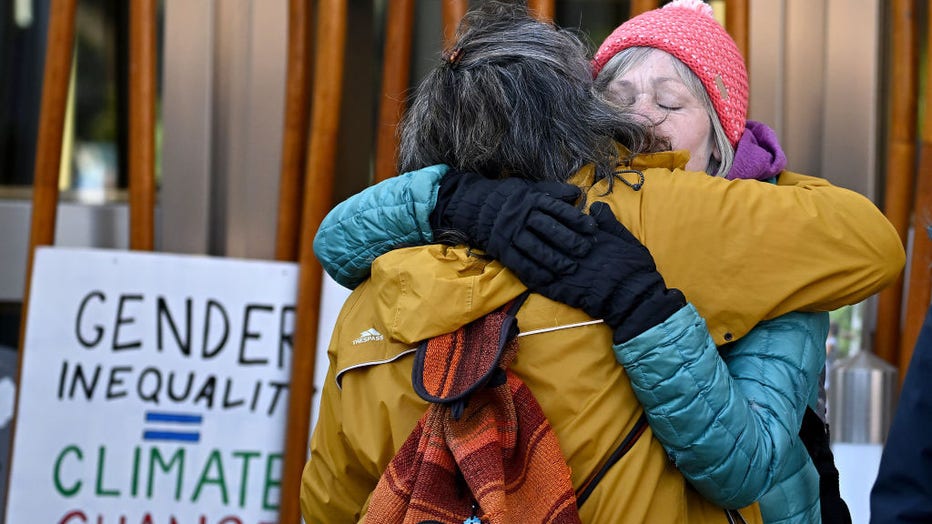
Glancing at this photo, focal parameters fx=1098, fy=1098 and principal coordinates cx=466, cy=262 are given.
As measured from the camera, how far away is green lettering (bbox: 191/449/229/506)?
3.16m

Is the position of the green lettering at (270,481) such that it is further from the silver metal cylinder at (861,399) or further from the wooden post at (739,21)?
the wooden post at (739,21)

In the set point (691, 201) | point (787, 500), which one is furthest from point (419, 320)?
point (787, 500)

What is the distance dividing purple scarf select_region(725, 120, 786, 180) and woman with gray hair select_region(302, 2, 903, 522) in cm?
26

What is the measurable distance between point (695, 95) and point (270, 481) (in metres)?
1.90

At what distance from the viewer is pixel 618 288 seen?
1.37 meters

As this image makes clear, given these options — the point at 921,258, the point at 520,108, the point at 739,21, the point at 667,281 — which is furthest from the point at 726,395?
the point at 739,21

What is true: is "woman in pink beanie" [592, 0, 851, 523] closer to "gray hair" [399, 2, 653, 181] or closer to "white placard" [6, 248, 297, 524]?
"gray hair" [399, 2, 653, 181]

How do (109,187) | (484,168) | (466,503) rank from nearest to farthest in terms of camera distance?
1. (466,503)
2. (484,168)
3. (109,187)

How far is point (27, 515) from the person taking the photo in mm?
3145

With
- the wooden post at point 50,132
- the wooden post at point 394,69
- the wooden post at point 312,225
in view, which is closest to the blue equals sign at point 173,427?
the wooden post at point 312,225

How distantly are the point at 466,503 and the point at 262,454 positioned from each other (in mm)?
1898

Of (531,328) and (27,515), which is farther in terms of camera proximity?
(27,515)

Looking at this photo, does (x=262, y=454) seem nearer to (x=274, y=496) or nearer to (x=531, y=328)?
(x=274, y=496)

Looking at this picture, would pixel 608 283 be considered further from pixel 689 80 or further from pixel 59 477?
pixel 59 477
